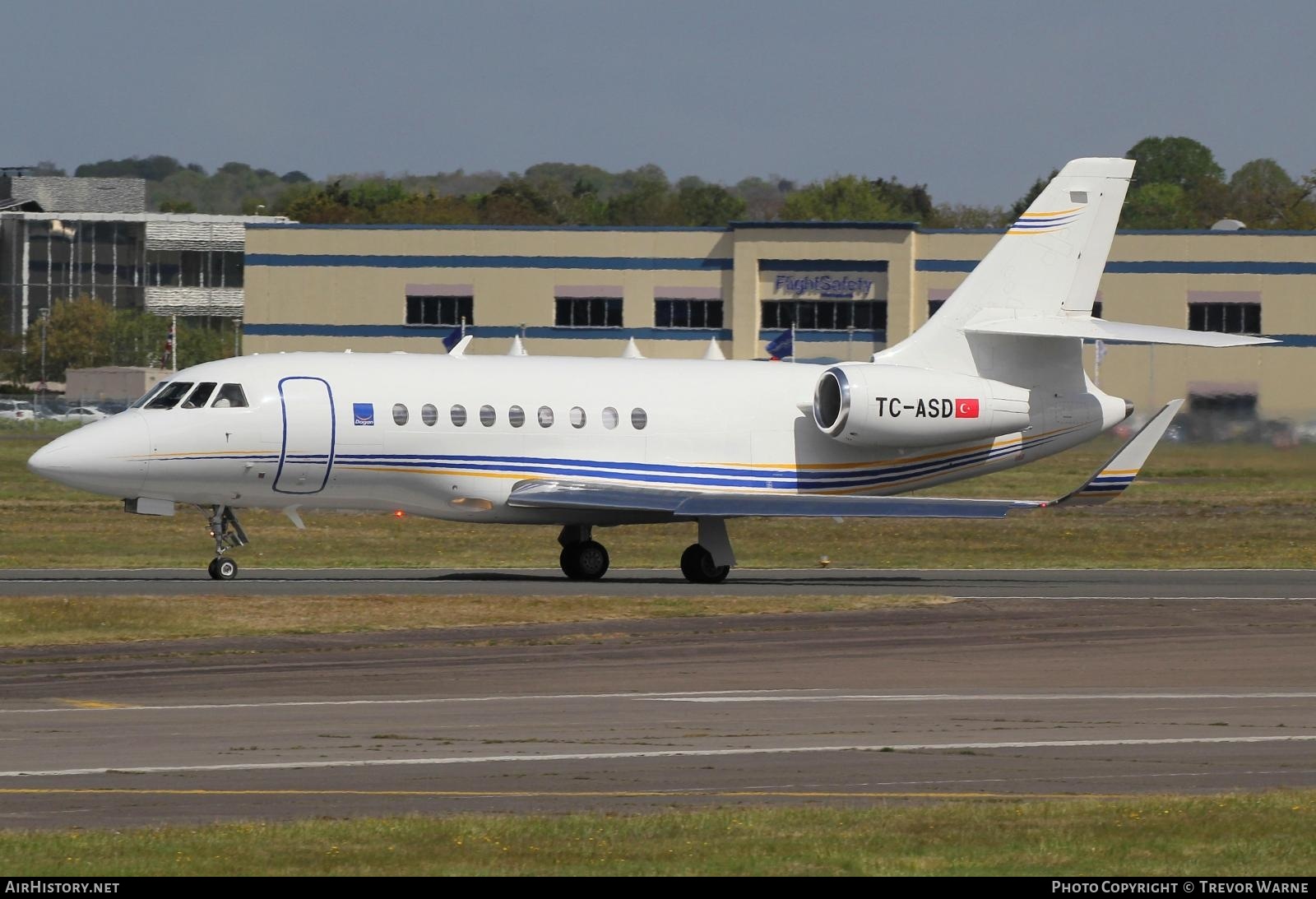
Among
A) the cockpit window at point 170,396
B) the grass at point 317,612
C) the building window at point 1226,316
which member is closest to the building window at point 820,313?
the building window at point 1226,316

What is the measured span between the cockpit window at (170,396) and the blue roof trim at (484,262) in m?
59.5

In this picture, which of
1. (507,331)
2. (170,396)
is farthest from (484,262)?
(170,396)

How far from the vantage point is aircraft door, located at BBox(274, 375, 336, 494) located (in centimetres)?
2939

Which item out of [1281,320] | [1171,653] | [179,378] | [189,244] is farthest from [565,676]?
[189,244]

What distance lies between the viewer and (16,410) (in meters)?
102

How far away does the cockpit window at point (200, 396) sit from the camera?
2917 cm

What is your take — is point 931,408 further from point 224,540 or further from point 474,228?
point 474,228

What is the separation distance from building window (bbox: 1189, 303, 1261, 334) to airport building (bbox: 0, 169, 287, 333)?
3538 inches

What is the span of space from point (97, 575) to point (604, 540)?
496 inches

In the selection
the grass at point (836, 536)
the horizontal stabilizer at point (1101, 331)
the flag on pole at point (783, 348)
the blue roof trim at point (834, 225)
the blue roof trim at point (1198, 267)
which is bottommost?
the grass at point (836, 536)

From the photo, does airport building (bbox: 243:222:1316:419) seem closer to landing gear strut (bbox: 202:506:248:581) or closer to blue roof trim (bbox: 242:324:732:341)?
blue roof trim (bbox: 242:324:732:341)

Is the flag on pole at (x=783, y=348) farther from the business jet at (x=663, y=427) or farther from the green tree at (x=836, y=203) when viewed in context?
the green tree at (x=836, y=203)
